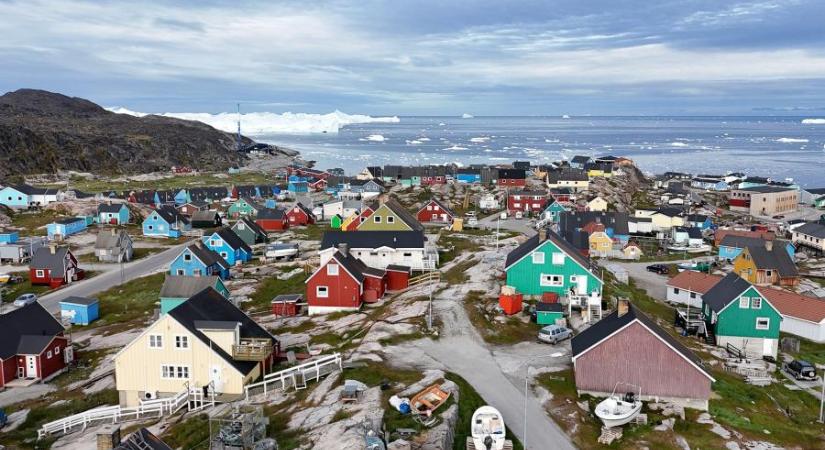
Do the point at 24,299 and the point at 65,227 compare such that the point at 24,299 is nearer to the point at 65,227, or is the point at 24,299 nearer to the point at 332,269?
the point at 332,269

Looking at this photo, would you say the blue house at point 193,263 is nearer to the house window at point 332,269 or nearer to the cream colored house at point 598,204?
the house window at point 332,269

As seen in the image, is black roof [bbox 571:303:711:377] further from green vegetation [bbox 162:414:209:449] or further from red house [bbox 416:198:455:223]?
red house [bbox 416:198:455:223]

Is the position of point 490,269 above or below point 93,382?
above

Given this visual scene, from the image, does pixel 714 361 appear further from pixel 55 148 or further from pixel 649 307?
pixel 55 148

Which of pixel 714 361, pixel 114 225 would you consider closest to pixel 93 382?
pixel 714 361

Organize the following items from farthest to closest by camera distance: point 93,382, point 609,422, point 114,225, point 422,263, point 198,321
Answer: point 114,225 → point 422,263 → point 93,382 → point 198,321 → point 609,422

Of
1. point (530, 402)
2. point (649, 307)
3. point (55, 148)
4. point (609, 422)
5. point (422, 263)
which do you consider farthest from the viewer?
point (55, 148)
